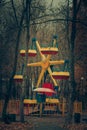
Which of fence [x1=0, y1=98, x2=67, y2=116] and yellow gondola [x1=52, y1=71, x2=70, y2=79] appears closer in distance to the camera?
yellow gondola [x1=52, y1=71, x2=70, y2=79]

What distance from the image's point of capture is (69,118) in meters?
22.5

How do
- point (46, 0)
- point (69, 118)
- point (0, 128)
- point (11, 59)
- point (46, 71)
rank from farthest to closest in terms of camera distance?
point (46, 0) → point (11, 59) → point (46, 71) → point (69, 118) → point (0, 128)

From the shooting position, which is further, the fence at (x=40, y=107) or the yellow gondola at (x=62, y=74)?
the fence at (x=40, y=107)

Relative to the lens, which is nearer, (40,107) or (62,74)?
(62,74)

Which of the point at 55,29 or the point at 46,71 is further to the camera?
the point at 55,29

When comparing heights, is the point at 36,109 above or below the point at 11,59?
below

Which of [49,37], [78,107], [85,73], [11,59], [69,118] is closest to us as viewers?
[69,118]

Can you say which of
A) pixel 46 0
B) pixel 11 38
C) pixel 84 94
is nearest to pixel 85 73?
pixel 84 94

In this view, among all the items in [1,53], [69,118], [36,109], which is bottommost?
[36,109]

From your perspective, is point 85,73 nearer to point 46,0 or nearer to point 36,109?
point 36,109

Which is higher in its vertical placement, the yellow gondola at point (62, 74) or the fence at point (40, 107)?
the yellow gondola at point (62, 74)

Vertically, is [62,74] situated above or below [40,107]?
above

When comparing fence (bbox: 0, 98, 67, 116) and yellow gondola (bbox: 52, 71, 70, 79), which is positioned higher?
yellow gondola (bbox: 52, 71, 70, 79)

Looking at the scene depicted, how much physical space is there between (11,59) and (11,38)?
352 cm
